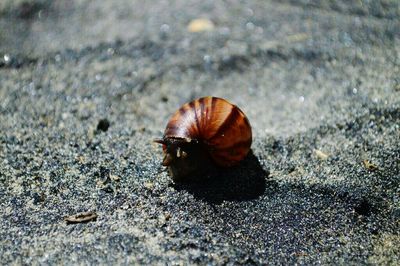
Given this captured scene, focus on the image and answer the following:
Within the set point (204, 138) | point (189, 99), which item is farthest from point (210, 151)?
point (189, 99)

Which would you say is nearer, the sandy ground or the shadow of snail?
the sandy ground

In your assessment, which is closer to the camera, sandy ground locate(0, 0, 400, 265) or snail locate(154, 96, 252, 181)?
sandy ground locate(0, 0, 400, 265)

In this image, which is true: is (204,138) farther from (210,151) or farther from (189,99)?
(189,99)

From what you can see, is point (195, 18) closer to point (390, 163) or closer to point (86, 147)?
point (86, 147)

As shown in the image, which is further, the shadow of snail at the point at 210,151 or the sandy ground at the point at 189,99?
the shadow of snail at the point at 210,151
